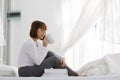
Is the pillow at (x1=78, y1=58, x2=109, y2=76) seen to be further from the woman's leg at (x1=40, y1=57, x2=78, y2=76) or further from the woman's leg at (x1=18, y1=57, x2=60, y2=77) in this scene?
the woman's leg at (x1=18, y1=57, x2=60, y2=77)

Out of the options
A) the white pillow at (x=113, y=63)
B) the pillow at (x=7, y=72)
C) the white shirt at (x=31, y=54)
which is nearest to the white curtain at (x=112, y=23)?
the white pillow at (x=113, y=63)

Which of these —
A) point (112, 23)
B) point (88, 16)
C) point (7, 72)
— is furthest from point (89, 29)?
point (7, 72)

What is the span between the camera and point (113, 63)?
9.08 feet

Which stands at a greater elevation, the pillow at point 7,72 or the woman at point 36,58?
the woman at point 36,58

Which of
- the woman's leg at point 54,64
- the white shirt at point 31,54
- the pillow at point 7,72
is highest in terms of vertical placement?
the white shirt at point 31,54

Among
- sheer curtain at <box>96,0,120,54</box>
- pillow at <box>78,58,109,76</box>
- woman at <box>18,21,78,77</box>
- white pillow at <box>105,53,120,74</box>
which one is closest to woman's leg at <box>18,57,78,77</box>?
woman at <box>18,21,78,77</box>

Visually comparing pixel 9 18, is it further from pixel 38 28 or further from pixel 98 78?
pixel 98 78

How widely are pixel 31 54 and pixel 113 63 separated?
762 millimetres

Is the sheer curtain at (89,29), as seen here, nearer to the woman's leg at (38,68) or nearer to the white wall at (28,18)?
the white wall at (28,18)

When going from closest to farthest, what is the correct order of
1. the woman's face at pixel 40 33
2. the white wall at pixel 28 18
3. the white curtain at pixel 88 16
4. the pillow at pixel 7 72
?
the pillow at pixel 7 72 → the woman's face at pixel 40 33 → the white curtain at pixel 88 16 → the white wall at pixel 28 18

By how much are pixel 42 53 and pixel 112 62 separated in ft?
2.15

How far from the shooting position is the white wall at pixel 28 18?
172 inches

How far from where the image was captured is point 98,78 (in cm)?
200

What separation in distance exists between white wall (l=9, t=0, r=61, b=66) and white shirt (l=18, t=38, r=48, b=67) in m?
1.57
